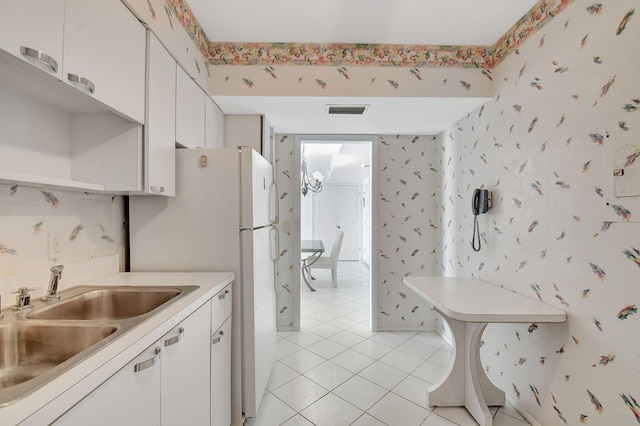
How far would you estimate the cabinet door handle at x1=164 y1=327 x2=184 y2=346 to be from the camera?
3.20ft

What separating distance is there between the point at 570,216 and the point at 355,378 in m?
1.76

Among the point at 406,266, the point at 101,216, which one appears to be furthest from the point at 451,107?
the point at 101,216

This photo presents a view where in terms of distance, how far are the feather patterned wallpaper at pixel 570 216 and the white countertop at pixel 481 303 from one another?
93mm

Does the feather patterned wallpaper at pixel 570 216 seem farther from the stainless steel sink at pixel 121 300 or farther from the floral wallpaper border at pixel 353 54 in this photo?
the stainless steel sink at pixel 121 300

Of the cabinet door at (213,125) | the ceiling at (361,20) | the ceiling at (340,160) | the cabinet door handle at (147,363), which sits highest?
the ceiling at (361,20)

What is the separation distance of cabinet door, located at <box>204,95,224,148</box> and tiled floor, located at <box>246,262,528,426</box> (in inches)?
73.5

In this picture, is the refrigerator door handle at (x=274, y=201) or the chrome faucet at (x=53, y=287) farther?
the refrigerator door handle at (x=274, y=201)

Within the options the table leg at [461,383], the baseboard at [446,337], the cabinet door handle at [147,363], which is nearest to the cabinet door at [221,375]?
the cabinet door handle at [147,363]

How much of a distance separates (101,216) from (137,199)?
7.8 inches

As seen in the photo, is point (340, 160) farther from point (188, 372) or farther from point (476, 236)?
point (188, 372)

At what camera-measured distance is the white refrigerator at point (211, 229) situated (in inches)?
64.7

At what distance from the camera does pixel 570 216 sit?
1.46 m

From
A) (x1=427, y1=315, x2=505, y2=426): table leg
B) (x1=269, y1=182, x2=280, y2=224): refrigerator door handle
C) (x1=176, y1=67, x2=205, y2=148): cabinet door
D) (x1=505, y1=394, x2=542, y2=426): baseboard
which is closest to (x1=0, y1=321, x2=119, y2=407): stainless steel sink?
(x1=176, y1=67, x2=205, y2=148): cabinet door

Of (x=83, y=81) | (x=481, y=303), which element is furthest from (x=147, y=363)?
(x=481, y=303)
